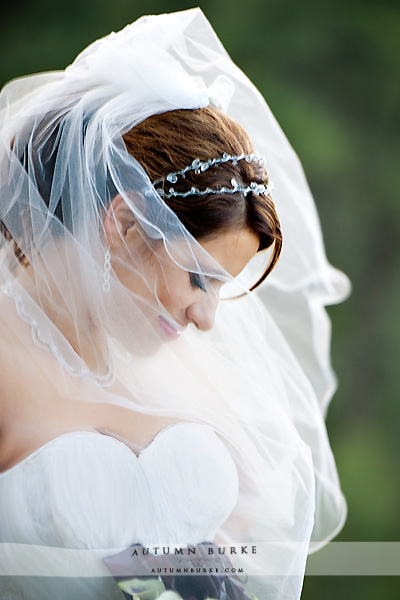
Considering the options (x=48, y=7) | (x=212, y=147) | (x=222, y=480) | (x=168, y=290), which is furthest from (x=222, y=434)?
(x=48, y=7)

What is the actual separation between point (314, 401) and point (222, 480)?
1.05 ft

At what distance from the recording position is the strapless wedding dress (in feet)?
2.28

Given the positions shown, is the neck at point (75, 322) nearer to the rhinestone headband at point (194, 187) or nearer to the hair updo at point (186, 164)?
the hair updo at point (186, 164)

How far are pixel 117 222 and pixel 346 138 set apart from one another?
5.93 feet

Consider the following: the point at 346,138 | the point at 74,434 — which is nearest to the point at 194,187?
the point at 74,434

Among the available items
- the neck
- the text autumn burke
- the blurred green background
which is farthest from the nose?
→ the blurred green background

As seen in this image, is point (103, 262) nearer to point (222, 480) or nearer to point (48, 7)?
point (222, 480)

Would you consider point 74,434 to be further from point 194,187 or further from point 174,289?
point 194,187

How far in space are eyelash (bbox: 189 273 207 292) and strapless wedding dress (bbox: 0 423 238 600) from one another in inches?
6.8

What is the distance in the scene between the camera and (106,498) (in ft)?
2.39

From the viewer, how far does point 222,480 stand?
2.57 feet

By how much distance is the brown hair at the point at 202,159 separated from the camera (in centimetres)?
75

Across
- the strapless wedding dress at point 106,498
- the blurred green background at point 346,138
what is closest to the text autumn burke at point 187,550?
the strapless wedding dress at point 106,498

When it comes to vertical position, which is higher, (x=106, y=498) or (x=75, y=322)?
(x=75, y=322)
